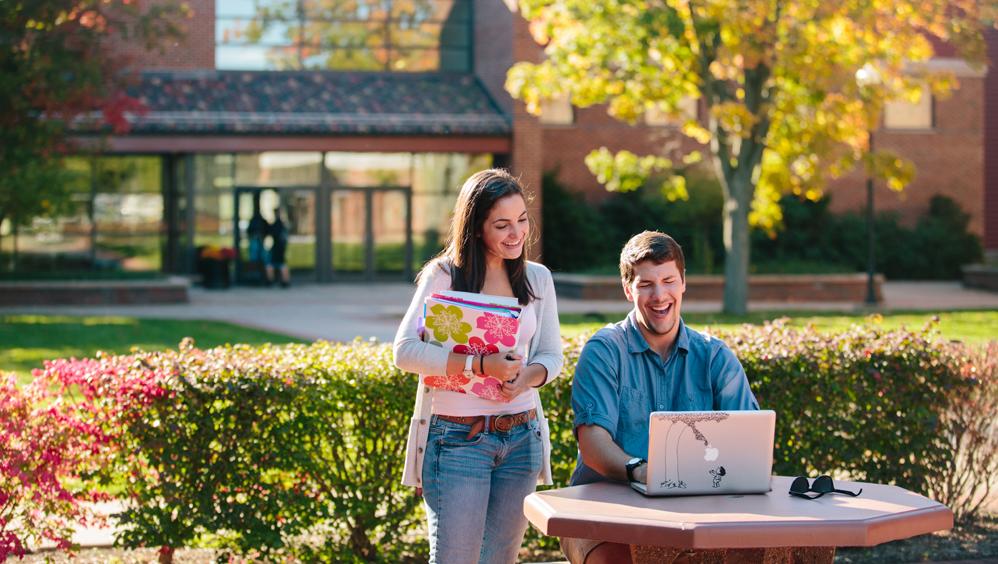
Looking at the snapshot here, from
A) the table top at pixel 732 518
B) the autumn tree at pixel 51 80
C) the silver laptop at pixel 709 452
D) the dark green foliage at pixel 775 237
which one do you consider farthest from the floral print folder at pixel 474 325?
the dark green foliage at pixel 775 237

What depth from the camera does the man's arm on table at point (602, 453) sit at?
394cm

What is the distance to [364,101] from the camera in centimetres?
3042

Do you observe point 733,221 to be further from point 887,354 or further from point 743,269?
point 887,354

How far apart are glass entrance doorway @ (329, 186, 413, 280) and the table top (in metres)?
27.6

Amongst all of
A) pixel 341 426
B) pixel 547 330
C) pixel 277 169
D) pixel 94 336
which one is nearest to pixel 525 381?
pixel 547 330

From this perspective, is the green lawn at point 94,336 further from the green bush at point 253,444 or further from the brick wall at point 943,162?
the brick wall at point 943,162

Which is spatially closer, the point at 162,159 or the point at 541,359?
the point at 541,359

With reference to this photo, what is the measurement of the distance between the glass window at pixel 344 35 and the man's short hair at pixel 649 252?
2816cm

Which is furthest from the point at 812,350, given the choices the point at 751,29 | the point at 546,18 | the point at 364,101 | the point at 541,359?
the point at 364,101

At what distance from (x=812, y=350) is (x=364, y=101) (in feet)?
82.6

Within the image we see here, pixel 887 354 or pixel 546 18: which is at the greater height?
pixel 546 18

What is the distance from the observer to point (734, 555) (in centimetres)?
384

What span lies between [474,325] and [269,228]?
86.6 ft

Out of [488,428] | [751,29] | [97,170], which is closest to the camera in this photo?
[488,428]
